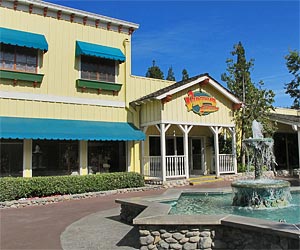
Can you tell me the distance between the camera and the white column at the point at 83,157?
17188 mm

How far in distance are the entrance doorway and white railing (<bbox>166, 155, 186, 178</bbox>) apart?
342 cm

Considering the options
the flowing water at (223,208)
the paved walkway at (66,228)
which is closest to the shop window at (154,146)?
the paved walkway at (66,228)

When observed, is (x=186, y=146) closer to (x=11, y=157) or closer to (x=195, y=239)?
(x=11, y=157)

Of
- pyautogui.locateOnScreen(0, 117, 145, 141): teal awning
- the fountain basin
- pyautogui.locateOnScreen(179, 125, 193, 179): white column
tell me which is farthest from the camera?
pyautogui.locateOnScreen(179, 125, 193, 179): white column

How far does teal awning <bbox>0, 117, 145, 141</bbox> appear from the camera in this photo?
46.4ft

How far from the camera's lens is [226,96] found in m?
20.2

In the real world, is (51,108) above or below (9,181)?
above

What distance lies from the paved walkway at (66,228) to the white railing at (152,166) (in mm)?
5917

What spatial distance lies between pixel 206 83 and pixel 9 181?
12272 mm

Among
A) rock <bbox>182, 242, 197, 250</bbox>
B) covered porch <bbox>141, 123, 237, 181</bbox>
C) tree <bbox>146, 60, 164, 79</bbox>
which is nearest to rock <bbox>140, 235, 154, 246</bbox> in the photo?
rock <bbox>182, 242, 197, 250</bbox>

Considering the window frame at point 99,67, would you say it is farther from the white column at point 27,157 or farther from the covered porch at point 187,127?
the white column at point 27,157

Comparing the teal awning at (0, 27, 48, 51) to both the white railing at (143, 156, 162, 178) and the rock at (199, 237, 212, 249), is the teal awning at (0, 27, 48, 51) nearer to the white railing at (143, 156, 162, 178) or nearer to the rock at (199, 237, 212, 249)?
the white railing at (143, 156, 162, 178)

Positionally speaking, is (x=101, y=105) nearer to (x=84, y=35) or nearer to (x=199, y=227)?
(x=84, y=35)

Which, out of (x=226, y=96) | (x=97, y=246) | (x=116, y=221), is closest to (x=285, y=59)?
(x=226, y=96)
